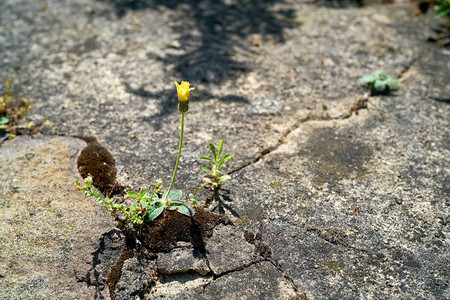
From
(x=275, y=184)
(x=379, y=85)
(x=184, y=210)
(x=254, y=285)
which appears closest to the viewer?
(x=254, y=285)

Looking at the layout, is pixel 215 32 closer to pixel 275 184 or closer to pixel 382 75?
pixel 382 75

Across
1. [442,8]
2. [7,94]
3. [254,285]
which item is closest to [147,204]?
[254,285]

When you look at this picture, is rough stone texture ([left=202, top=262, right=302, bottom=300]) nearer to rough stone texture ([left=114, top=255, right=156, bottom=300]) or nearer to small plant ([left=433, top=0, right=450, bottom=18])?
rough stone texture ([left=114, top=255, right=156, bottom=300])

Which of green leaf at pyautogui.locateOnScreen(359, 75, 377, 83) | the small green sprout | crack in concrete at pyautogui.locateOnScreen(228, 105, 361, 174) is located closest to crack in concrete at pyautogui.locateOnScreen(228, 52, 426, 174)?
crack in concrete at pyautogui.locateOnScreen(228, 105, 361, 174)

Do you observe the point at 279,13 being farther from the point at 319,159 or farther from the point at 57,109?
the point at 57,109

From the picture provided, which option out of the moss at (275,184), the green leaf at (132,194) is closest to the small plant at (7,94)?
the green leaf at (132,194)

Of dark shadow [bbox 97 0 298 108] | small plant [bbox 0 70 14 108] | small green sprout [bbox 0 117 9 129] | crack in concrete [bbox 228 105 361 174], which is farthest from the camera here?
dark shadow [bbox 97 0 298 108]

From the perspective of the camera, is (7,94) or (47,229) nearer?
(47,229)
